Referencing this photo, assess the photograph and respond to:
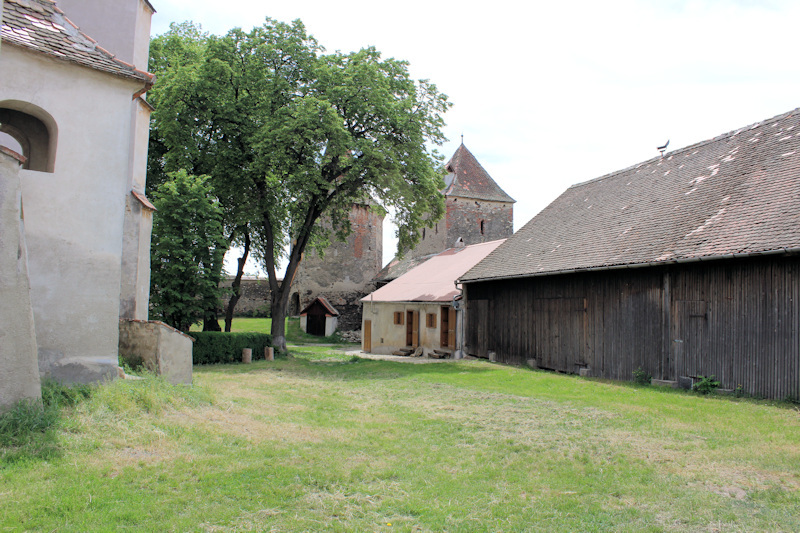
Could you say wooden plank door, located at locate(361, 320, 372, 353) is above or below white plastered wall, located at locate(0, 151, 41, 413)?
below

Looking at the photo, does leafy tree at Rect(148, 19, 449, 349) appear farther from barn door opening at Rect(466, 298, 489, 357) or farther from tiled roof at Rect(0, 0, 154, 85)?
tiled roof at Rect(0, 0, 154, 85)

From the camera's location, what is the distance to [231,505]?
5172 millimetres

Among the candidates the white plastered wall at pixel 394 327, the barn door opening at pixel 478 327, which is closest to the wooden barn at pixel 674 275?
the barn door opening at pixel 478 327

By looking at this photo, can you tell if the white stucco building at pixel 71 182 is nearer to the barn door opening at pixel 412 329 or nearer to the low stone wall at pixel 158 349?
the low stone wall at pixel 158 349

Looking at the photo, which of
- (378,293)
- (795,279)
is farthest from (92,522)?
(378,293)

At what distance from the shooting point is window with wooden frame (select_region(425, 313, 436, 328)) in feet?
84.1

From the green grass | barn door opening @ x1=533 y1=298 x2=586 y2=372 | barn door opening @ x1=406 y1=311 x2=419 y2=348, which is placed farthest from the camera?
the green grass

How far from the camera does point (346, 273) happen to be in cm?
3972

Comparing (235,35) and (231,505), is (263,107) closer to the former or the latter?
(235,35)

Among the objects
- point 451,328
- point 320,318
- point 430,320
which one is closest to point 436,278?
point 430,320

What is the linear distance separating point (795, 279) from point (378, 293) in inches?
820

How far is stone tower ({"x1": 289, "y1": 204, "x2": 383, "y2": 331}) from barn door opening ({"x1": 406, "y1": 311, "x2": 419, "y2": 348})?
11379 mm

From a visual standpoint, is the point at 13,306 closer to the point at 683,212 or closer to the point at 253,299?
the point at 683,212

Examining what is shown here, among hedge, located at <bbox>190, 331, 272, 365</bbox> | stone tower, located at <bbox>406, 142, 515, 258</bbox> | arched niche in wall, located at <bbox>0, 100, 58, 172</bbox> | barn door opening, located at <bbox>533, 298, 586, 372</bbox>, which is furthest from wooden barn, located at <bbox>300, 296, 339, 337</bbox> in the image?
arched niche in wall, located at <bbox>0, 100, 58, 172</bbox>
